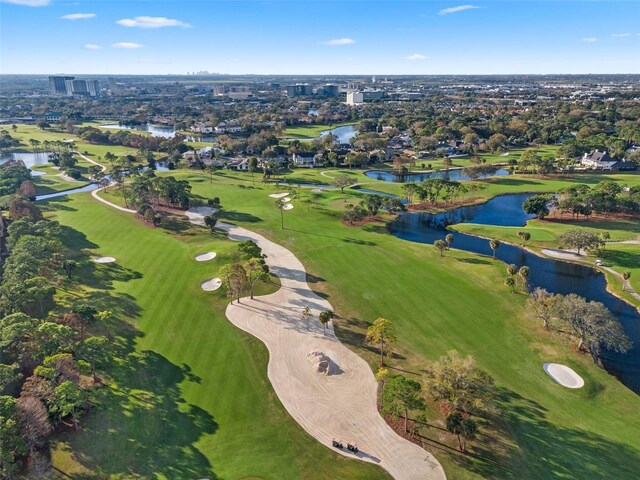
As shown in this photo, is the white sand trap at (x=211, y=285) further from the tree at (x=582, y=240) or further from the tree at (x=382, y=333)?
the tree at (x=582, y=240)

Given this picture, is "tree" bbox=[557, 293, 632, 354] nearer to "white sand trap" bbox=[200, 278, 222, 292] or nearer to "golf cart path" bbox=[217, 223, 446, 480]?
"golf cart path" bbox=[217, 223, 446, 480]

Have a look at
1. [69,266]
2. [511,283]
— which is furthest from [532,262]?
[69,266]

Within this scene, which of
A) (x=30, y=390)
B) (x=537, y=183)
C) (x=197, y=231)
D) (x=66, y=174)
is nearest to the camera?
(x=30, y=390)

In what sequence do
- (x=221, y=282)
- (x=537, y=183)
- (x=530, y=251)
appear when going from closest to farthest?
1. (x=221, y=282)
2. (x=530, y=251)
3. (x=537, y=183)

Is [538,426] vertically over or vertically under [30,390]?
under

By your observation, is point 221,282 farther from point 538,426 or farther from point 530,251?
point 530,251

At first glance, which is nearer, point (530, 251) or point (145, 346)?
point (145, 346)

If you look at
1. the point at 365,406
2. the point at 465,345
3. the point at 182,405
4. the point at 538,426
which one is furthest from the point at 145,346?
the point at 538,426

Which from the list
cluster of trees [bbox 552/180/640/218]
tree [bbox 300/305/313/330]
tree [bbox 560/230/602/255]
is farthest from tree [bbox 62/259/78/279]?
cluster of trees [bbox 552/180/640/218]
